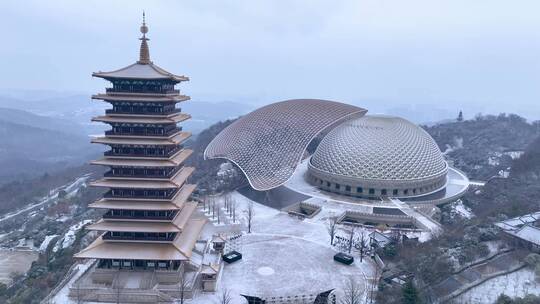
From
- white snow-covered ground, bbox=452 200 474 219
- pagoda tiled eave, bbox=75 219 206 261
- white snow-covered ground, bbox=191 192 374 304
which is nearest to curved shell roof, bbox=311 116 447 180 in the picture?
white snow-covered ground, bbox=452 200 474 219

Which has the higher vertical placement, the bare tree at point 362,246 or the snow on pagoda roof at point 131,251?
the snow on pagoda roof at point 131,251

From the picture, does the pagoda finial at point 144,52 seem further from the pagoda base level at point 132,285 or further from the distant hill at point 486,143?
the distant hill at point 486,143

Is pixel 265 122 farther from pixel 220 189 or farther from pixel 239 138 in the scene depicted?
pixel 220 189

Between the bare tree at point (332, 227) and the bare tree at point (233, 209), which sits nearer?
the bare tree at point (332, 227)

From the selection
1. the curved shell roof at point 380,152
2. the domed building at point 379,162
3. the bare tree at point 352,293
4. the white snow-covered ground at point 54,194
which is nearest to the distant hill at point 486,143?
the curved shell roof at point 380,152

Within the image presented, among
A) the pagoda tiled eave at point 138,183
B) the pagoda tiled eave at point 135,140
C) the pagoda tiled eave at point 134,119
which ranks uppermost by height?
the pagoda tiled eave at point 134,119

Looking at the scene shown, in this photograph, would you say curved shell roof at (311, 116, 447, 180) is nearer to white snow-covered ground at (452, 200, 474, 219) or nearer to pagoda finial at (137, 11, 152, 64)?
white snow-covered ground at (452, 200, 474, 219)

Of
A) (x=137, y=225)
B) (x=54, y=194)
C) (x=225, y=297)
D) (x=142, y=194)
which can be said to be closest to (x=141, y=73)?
(x=142, y=194)
